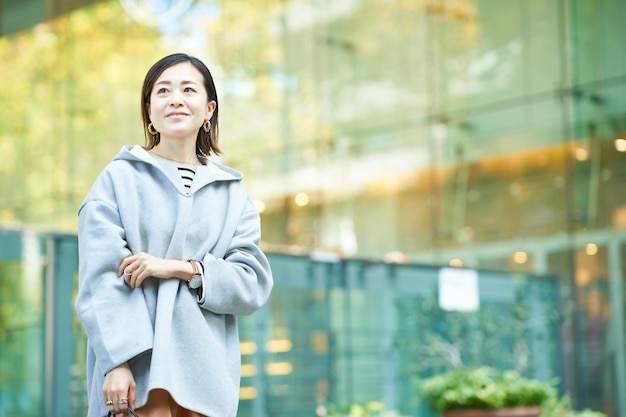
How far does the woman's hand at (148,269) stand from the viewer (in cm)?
208

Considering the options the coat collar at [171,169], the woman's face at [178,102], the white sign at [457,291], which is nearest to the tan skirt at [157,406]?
the coat collar at [171,169]

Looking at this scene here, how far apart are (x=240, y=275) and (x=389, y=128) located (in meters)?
7.65

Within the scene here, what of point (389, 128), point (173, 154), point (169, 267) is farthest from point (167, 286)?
point (389, 128)

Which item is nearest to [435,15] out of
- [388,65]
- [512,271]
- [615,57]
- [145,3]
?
[388,65]

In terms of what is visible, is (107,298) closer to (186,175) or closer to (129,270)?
(129,270)

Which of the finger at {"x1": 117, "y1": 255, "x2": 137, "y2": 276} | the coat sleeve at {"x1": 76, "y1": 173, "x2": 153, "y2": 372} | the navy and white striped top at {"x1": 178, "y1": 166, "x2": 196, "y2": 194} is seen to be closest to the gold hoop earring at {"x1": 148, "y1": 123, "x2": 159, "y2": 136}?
the navy and white striped top at {"x1": 178, "y1": 166, "x2": 196, "y2": 194}

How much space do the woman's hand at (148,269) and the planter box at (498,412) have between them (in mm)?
4791

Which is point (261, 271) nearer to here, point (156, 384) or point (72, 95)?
point (156, 384)

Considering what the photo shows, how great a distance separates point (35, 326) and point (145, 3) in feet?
20.7

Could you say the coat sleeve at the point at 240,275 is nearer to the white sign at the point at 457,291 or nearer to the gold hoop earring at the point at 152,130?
the gold hoop earring at the point at 152,130

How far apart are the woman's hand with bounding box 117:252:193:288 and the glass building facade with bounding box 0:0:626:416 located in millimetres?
4188

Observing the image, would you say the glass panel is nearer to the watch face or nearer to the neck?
the neck

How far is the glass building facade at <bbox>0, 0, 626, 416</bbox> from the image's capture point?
8.02m

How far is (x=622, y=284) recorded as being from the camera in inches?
308
